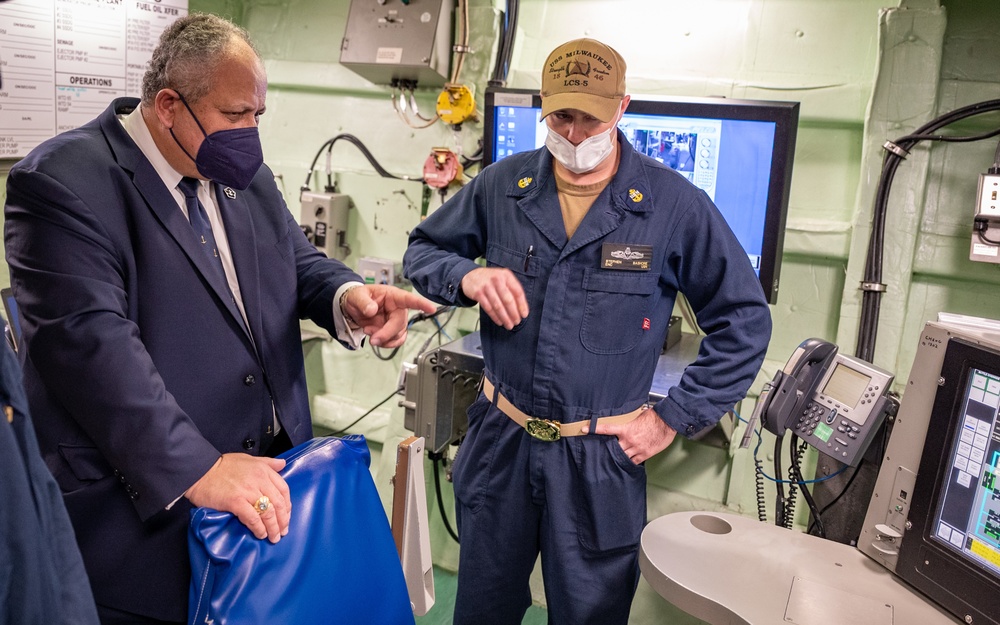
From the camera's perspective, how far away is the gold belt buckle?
1.71 meters

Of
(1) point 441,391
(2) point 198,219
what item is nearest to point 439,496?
(1) point 441,391

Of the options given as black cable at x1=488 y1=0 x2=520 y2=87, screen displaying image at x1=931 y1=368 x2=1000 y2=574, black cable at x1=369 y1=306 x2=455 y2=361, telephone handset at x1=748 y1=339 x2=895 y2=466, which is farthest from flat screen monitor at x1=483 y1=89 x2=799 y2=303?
black cable at x1=369 y1=306 x2=455 y2=361

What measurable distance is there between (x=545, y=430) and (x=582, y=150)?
2.12 ft

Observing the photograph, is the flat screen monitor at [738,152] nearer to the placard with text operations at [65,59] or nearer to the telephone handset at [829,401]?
the telephone handset at [829,401]

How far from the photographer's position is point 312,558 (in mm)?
1130

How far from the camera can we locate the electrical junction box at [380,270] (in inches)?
116

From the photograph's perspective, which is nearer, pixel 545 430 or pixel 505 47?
pixel 545 430

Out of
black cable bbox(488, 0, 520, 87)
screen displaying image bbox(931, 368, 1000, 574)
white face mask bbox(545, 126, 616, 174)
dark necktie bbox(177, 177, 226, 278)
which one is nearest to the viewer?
screen displaying image bbox(931, 368, 1000, 574)

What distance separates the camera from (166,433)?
3.75 feet

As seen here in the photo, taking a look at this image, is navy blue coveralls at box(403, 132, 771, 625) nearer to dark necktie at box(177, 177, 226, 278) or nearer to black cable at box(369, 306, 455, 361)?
dark necktie at box(177, 177, 226, 278)

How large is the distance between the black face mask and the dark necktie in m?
0.04

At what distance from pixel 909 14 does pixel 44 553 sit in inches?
92.3

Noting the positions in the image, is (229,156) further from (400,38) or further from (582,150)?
(400,38)

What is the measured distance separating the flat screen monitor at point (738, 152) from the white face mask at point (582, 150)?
61 centimetres
